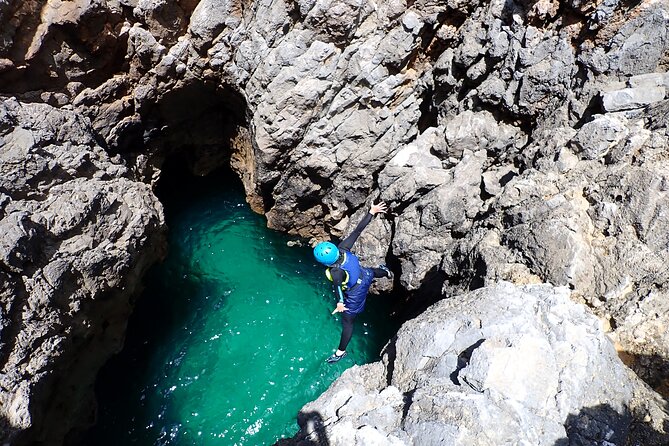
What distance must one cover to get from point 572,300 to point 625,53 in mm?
4143

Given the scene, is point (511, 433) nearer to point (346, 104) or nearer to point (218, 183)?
point (346, 104)

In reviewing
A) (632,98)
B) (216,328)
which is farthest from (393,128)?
(216,328)

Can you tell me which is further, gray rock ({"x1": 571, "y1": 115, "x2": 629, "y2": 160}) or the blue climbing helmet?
the blue climbing helmet

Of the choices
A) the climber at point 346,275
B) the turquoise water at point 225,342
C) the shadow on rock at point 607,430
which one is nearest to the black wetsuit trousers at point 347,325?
the climber at point 346,275

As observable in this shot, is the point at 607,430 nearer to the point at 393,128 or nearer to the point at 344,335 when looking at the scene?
the point at 344,335

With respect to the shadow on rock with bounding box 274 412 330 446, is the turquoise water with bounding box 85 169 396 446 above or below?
below

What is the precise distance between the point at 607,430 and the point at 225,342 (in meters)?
7.22

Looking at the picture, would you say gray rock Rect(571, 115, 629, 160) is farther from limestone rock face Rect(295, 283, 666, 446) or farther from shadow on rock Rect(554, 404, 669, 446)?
shadow on rock Rect(554, 404, 669, 446)

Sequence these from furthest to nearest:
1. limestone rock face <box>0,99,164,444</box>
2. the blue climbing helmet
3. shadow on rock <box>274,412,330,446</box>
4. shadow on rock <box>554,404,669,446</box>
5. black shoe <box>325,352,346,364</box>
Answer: black shoe <box>325,352,346,364</box> → the blue climbing helmet → limestone rock face <box>0,99,164,444</box> → shadow on rock <box>274,412,330,446</box> → shadow on rock <box>554,404,669,446</box>

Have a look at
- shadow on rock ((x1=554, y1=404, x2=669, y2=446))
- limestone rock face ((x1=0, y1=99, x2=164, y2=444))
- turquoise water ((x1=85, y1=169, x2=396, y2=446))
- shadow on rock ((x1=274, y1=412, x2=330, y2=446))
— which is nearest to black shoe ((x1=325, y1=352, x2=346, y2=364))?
turquoise water ((x1=85, y1=169, x2=396, y2=446))

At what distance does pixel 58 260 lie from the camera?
6.49m

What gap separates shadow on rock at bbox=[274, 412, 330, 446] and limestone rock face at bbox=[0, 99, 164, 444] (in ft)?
11.5

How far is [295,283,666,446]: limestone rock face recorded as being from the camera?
395 centimetres

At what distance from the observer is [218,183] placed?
12.9 meters
